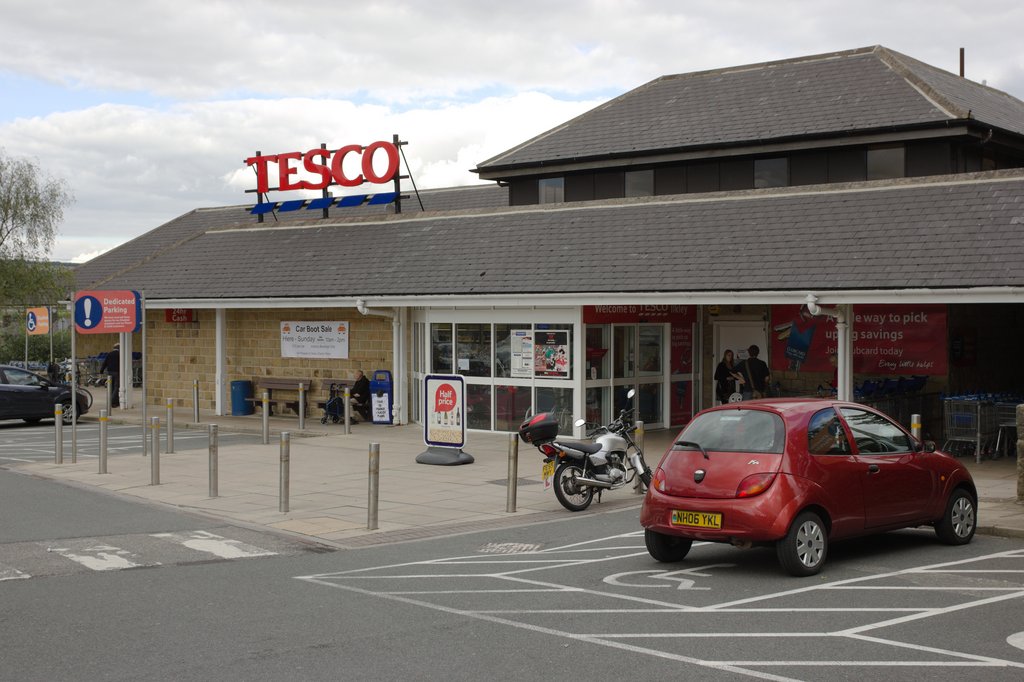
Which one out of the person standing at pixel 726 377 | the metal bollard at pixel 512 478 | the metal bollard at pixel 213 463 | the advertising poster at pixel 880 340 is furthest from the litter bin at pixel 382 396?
the metal bollard at pixel 512 478

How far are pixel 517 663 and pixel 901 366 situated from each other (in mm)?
14817

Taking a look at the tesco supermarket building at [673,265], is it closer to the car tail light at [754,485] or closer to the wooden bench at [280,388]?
the wooden bench at [280,388]

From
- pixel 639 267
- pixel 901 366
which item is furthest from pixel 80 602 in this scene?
pixel 901 366

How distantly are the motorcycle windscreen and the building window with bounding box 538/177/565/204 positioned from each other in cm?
1777

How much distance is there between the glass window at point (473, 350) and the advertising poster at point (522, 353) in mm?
726

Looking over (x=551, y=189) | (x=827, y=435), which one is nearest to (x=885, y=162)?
(x=551, y=189)

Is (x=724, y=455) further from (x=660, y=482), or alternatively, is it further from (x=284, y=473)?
(x=284, y=473)

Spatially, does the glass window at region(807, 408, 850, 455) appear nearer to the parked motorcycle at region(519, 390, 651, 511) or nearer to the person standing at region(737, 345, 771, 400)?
the parked motorcycle at region(519, 390, 651, 511)

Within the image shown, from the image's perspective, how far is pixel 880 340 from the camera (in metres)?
19.7

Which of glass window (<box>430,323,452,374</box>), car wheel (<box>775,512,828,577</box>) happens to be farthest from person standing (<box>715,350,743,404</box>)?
car wheel (<box>775,512,828,577</box>)

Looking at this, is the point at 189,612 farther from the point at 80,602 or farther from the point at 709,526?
the point at 709,526

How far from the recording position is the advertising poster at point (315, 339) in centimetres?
2573

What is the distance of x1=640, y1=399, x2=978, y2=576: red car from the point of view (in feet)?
29.6

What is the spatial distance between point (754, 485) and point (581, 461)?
487cm
